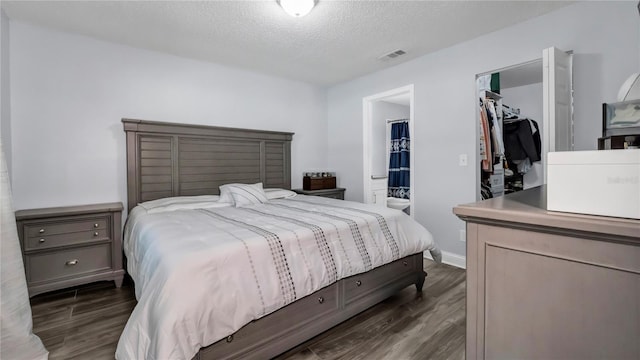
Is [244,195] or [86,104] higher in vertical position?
[86,104]

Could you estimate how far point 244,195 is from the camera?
3.12 m

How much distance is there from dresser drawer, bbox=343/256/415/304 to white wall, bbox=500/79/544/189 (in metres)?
3.01

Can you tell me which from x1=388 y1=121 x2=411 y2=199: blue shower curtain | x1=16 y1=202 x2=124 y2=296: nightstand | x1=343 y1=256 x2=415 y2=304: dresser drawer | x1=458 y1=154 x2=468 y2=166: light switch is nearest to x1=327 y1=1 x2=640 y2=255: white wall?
x1=458 y1=154 x2=468 y2=166: light switch

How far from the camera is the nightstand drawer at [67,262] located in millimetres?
2375

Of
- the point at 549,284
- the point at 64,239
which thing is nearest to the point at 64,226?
the point at 64,239

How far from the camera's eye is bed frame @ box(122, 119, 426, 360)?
1.58m

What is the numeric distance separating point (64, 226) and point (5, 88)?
4.03ft

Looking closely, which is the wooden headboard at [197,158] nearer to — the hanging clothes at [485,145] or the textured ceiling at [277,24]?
the textured ceiling at [277,24]

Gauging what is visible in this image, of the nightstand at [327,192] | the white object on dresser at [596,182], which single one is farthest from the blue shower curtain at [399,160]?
the white object on dresser at [596,182]

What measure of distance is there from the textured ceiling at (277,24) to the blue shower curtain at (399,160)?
A: 2.00 m

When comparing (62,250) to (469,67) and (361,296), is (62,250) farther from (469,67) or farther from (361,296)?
(469,67)

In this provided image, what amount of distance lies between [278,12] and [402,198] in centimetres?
395

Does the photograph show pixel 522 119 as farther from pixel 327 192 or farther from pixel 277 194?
pixel 277 194

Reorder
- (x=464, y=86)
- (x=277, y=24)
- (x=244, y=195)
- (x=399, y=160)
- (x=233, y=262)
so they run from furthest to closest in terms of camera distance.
A: (x=399, y=160), (x=244, y=195), (x=464, y=86), (x=277, y=24), (x=233, y=262)
